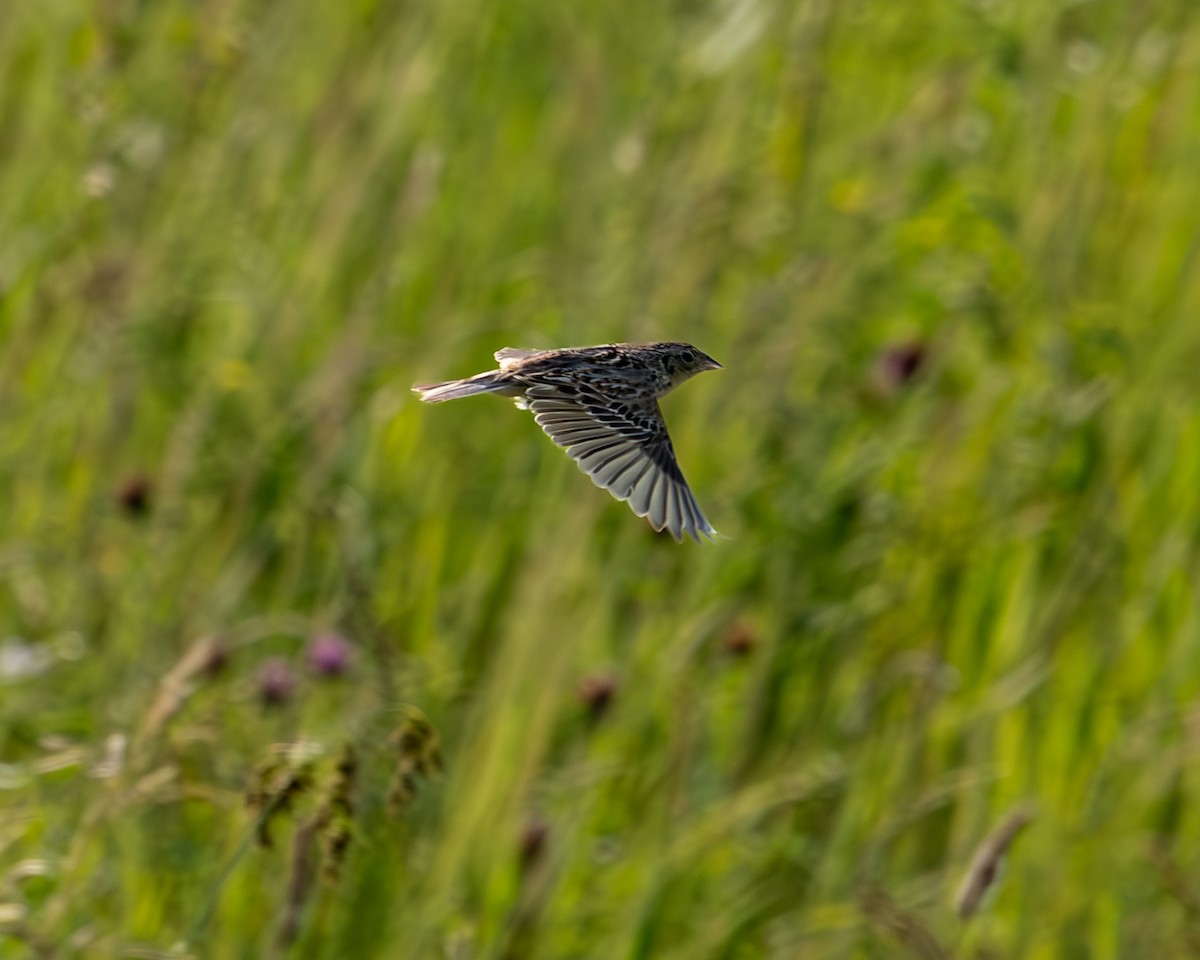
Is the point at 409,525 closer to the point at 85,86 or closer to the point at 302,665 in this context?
the point at 302,665

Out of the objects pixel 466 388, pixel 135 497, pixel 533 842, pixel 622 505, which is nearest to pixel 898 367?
pixel 622 505

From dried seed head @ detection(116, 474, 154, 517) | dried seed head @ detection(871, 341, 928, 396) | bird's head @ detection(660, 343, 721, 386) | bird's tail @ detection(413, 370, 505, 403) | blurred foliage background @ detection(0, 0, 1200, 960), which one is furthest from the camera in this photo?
dried seed head @ detection(871, 341, 928, 396)

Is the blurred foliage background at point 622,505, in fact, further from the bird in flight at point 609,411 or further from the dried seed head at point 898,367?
the bird in flight at point 609,411

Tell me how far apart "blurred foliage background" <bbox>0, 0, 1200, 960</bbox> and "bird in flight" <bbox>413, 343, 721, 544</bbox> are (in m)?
0.45

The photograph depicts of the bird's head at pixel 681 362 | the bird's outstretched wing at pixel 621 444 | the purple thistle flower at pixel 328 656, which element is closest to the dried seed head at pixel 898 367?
the bird's head at pixel 681 362

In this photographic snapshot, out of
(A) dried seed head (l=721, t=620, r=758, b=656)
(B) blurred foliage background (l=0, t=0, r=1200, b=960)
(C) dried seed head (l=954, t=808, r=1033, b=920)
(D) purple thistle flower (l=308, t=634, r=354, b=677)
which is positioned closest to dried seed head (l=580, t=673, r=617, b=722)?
(B) blurred foliage background (l=0, t=0, r=1200, b=960)

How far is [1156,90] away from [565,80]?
1.37 metres

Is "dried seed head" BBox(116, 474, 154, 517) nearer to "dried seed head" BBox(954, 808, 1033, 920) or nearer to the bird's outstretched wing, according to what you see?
the bird's outstretched wing

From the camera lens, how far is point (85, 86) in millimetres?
3471

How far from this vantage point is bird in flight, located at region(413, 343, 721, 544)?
223 cm

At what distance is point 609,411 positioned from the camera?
2.43 metres

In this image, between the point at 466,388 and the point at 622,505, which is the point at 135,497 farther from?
the point at 466,388

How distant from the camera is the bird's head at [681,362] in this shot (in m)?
2.70

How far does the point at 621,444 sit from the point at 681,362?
387mm
